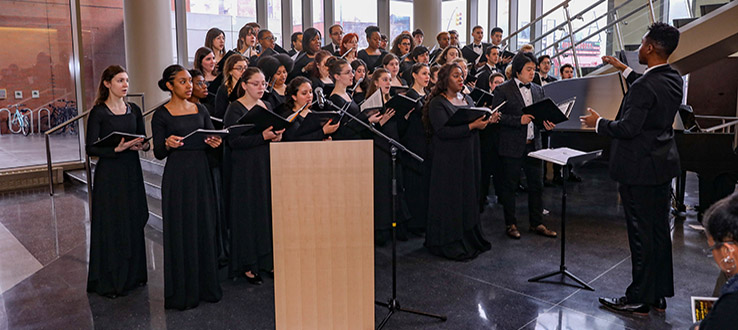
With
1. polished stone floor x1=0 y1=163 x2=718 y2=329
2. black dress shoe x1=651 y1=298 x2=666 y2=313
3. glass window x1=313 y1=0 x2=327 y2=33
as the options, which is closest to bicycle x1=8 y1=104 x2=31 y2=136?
polished stone floor x1=0 y1=163 x2=718 y2=329

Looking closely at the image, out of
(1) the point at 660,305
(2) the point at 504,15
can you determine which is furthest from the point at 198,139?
(2) the point at 504,15

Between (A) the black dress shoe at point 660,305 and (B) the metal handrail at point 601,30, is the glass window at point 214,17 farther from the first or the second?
(A) the black dress shoe at point 660,305

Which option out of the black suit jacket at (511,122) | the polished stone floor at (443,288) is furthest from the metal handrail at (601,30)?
the black suit jacket at (511,122)

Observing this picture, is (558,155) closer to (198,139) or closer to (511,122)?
(511,122)

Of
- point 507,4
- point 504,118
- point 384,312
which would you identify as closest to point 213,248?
point 384,312

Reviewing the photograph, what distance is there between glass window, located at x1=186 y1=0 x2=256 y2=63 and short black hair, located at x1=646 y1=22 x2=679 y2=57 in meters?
8.49

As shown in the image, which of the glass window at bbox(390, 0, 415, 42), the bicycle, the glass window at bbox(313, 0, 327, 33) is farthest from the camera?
the glass window at bbox(390, 0, 415, 42)

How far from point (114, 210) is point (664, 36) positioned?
11.4 feet

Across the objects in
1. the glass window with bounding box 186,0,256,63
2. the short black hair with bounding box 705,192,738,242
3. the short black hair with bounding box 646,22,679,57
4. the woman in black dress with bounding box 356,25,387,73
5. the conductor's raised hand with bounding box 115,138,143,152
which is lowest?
the short black hair with bounding box 705,192,738,242

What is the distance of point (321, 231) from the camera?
8.54 feet

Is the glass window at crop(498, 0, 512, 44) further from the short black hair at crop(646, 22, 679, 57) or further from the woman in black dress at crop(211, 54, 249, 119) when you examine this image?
the short black hair at crop(646, 22, 679, 57)

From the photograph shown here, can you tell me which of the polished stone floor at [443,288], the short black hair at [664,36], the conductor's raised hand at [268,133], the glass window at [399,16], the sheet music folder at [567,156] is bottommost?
the polished stone floor at [443,288]

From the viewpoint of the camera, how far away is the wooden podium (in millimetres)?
2555

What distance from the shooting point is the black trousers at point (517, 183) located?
4.97 m
